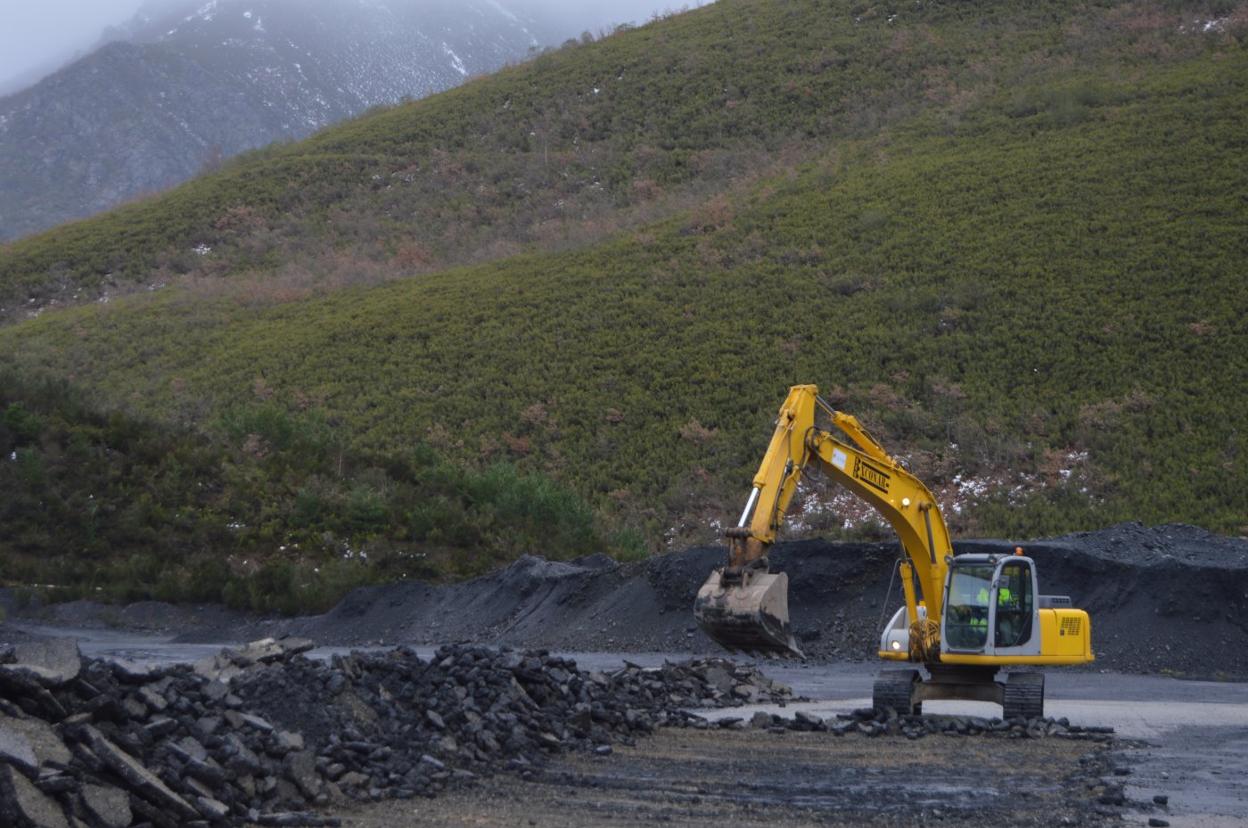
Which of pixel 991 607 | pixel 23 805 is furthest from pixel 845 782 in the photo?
pixel 23 805

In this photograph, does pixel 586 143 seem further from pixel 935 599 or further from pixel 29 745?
pixel 29 745

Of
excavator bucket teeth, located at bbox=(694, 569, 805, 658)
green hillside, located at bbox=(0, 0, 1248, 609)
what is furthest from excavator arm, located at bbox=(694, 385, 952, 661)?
green hillside, located at bbox=(0, 0, 1248, 609)

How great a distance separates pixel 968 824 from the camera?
27.8 feet

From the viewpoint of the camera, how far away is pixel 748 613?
34.1 feet

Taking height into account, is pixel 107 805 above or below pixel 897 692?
above

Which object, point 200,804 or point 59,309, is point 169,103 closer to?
point 59,309

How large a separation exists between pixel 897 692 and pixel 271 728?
7148 millimetres

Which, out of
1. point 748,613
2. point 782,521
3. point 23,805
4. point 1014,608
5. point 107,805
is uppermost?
point 782,521

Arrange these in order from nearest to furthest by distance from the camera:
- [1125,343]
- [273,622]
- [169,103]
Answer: [273,622] → [1125,343] → [169,103]

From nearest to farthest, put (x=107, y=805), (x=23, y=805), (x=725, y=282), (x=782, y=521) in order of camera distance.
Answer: (x=23, y=805)
(x=107, y=805)
(x=782, y=521)
(x=725, y=282)

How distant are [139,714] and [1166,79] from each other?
4965 centimetres

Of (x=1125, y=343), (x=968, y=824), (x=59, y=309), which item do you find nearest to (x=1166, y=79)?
(x=1125, y=343)

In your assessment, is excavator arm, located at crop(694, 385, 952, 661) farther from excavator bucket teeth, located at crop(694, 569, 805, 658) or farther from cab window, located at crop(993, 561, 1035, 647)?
cab window, located at crop(993, 561, 1035, 647)

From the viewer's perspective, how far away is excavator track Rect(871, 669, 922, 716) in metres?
13.7
